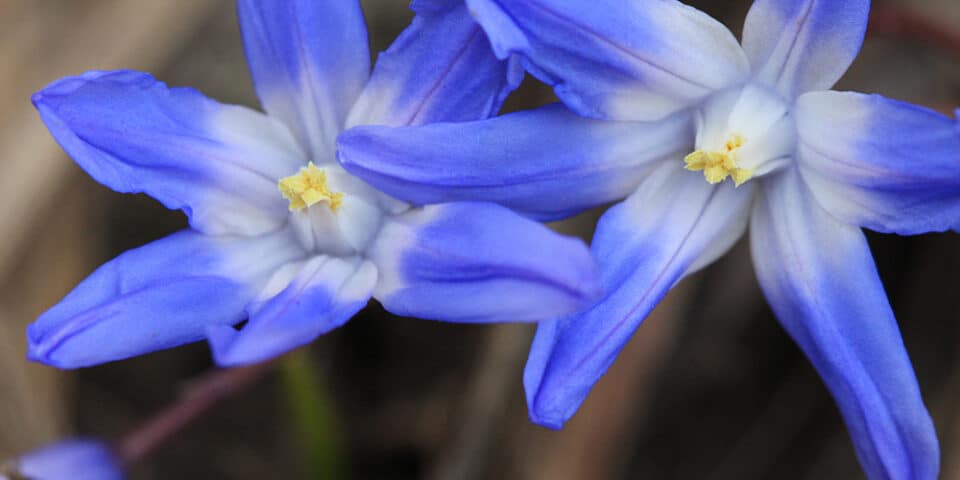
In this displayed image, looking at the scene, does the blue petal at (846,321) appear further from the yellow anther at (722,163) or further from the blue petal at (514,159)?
the blue petal at (514,159)

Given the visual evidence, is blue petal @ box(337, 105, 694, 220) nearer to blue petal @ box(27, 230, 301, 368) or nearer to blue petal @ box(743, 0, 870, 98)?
blue petal @ box(743, 0, 870, 98)

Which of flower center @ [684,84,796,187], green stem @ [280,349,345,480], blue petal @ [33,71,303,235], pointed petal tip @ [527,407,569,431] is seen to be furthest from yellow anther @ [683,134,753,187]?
green stem @ [280,349,345,480]

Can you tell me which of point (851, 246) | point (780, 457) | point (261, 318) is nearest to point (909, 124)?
point (851, 246)

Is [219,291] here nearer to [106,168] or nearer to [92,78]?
A: [106,168]

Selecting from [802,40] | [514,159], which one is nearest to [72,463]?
[514,159]

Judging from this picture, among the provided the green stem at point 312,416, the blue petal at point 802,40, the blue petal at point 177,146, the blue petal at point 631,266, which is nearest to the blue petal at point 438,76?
the blue petal at point 177,146

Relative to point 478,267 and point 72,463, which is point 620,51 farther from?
point 72,463
